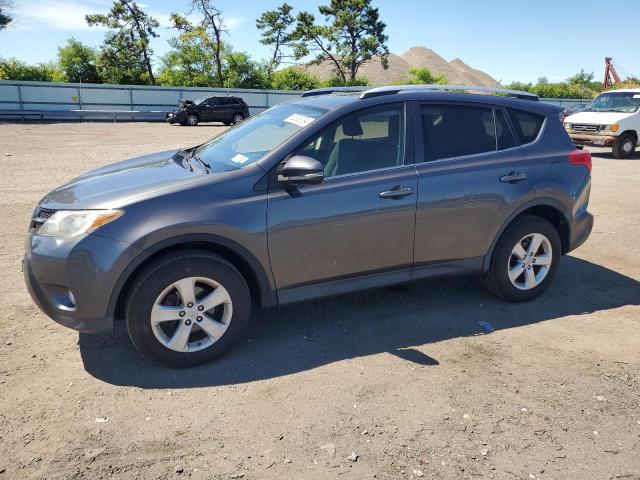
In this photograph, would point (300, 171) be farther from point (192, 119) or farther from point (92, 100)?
point (92, 100)

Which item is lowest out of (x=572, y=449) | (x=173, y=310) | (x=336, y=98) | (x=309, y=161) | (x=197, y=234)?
(x=572, y=449)

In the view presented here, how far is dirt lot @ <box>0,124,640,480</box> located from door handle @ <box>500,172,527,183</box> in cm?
106

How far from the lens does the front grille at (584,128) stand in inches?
600

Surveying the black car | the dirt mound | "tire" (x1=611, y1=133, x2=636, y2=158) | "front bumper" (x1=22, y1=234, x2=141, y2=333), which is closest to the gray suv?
"front bumper" (x1=22, y1=234, x2=141, y2=333)

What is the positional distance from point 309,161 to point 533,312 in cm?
236

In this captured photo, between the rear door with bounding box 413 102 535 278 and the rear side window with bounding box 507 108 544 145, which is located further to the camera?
the rear side window with bounding box 507 108 544 145

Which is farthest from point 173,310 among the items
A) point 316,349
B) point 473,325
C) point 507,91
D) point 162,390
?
point 507,91

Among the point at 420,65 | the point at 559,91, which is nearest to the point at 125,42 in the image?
the point at 559,91

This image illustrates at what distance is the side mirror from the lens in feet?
11.7

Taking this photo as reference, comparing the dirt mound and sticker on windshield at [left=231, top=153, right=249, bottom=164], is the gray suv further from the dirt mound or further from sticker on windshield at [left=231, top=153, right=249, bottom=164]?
the dirt mound

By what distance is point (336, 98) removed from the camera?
4.34 m

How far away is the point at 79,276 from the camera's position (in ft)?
10.8

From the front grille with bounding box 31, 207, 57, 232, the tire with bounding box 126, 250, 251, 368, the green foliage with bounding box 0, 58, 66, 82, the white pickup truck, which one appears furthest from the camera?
the green foliage with bounding box 0, 58, 66, 82

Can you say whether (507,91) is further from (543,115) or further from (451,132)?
(451,132)
